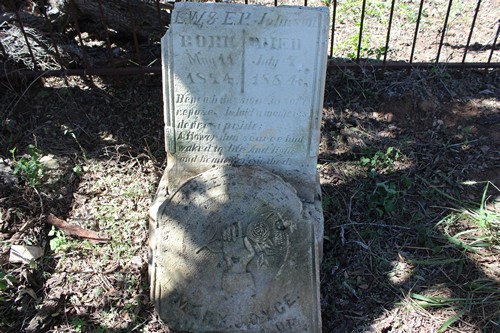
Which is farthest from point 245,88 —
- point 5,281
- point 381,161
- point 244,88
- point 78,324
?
point 5,281

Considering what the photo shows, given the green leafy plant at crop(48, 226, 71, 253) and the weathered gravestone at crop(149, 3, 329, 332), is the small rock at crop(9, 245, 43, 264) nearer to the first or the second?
the green leafy plant at crop(48, 226, 71, 253)

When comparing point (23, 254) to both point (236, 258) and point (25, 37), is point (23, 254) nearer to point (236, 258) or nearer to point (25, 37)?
point (236, 258)

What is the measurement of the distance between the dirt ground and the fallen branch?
0.03 m

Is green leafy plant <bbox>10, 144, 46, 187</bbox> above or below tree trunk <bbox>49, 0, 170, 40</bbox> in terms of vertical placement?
below

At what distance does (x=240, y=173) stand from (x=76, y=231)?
129cm

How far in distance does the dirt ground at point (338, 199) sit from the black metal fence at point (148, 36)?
19 cm

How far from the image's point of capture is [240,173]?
3.08 meters

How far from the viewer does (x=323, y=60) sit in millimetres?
3039

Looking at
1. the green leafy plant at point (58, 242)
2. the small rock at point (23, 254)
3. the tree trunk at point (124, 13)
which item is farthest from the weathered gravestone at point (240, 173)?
the tree trunk at point (124, 13)

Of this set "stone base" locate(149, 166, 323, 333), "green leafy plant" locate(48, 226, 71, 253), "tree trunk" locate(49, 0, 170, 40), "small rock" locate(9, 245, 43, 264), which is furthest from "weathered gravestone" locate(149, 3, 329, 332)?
"tree trunk" locate(49, 0, 170, 40)

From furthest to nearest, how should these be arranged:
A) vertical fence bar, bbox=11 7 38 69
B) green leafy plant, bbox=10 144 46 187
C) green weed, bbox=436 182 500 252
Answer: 1. vertical fence bar, bbox=11 7 38 69
2. green leafy plant, bbox=10 144 46 187
3. green weed, bbox=436 182 500 252

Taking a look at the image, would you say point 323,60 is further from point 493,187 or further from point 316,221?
point 493,187

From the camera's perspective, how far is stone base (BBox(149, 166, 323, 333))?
270 cm

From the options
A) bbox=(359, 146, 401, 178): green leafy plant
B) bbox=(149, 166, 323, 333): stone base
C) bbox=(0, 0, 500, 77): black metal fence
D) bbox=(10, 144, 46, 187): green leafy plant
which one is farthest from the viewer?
bbox=(0, 0, 500, 77): black metal fence
